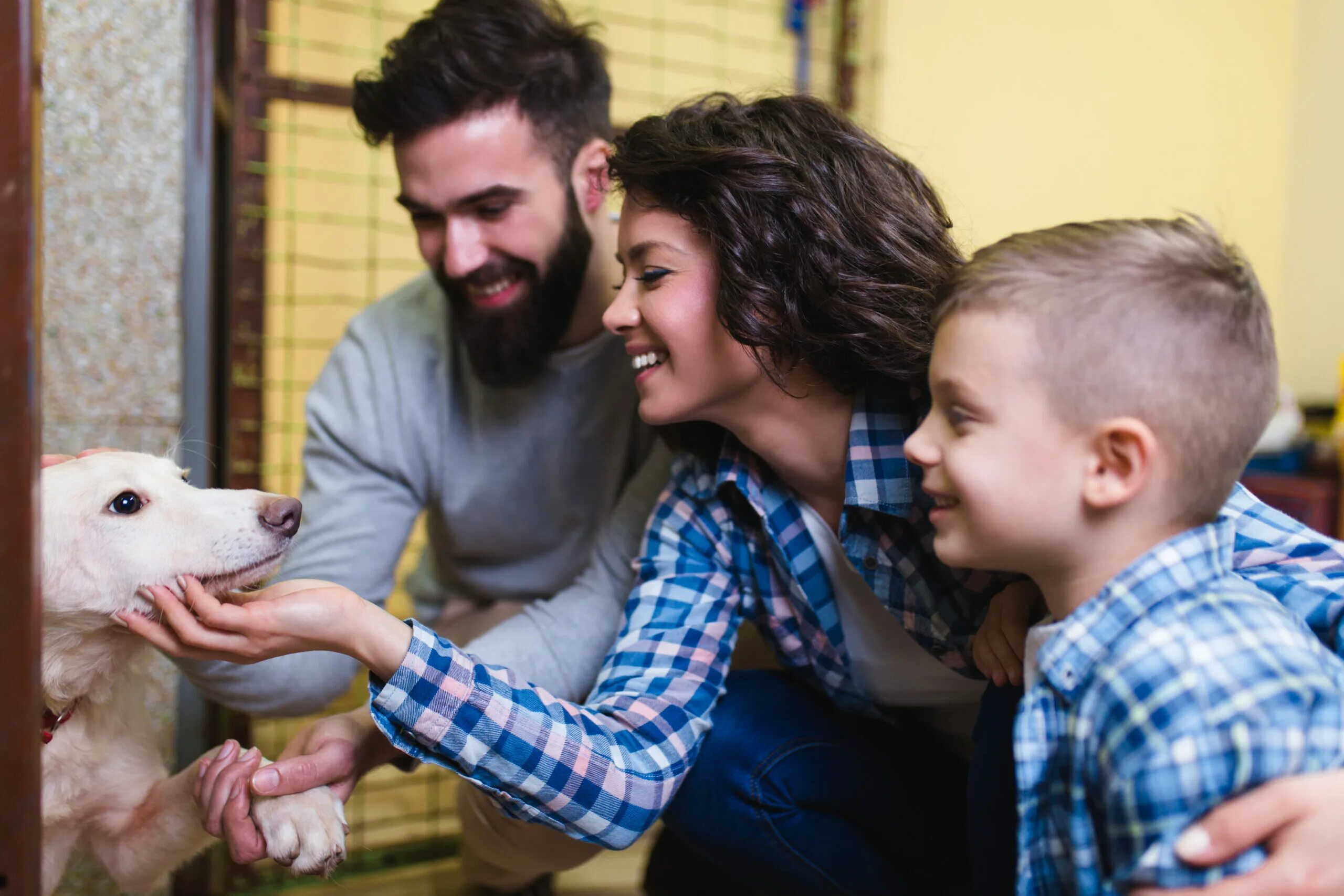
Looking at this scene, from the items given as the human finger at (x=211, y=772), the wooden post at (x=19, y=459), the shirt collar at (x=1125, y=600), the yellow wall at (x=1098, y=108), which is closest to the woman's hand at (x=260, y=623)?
the human finger at (x=211, y=772)

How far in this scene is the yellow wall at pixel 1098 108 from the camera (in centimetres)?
238

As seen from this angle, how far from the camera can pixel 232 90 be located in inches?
61.1

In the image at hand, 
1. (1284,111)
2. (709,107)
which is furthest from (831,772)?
(1284,111)

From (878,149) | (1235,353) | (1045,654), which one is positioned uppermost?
(878,149)

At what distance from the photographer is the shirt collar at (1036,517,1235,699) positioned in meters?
0.67

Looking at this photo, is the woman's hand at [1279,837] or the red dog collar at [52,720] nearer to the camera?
the woman's hand at [1279,837]

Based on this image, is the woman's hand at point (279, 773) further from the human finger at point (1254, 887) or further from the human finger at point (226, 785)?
the human finger at point (1254, 887)

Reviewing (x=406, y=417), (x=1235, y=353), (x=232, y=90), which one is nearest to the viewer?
(x=1235, y=353)

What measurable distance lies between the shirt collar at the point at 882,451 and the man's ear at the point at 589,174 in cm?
60

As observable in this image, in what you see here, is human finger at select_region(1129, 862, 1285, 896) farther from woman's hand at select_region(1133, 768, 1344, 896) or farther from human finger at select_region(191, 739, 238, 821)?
human finger at select_region(191, 739, 238, 821)

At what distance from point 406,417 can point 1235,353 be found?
1.05 m

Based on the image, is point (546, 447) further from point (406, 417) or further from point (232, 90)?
point (232, 90)

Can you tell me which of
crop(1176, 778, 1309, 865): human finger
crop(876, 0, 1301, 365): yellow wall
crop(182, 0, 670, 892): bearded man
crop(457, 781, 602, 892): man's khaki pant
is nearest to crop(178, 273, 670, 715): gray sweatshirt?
crop(182, 0, 670, 892): bearded man

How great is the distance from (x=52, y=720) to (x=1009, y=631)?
2.84 ft
